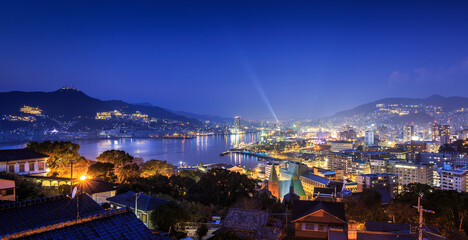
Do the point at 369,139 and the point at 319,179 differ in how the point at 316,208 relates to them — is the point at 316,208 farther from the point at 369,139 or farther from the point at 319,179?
the point at 369,139

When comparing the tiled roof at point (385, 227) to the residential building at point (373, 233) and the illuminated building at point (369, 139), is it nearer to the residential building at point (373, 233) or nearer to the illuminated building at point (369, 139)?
the residential building at point (373, 233)

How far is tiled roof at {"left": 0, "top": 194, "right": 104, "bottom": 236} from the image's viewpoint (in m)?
2.17

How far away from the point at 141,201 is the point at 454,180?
17995mm

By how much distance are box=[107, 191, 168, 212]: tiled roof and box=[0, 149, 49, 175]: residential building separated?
3313 mm

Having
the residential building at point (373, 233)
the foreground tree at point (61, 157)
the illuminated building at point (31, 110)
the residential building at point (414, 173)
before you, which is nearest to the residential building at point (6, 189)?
the foreground tree at point (61, 157)

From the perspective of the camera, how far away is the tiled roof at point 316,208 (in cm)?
464

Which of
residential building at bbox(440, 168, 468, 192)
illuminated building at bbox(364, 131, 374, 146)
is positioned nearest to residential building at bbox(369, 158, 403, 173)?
residential building at bbox(440, 168, 468, 192)

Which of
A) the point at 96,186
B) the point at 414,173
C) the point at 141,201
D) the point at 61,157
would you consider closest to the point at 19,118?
the point at 61,157

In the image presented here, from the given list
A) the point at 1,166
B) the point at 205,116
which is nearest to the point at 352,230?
the point at 1,166

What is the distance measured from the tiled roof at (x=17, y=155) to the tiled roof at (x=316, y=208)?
6.36 meters

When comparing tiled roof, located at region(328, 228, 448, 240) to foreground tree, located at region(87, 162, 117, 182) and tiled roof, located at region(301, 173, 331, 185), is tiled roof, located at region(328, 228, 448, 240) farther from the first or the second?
tiled roof, located at region(301, 173, 331, 185)

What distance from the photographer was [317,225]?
4.60m

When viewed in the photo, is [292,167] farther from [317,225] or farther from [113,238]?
[113,238]

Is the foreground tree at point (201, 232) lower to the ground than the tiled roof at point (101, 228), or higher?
lower
